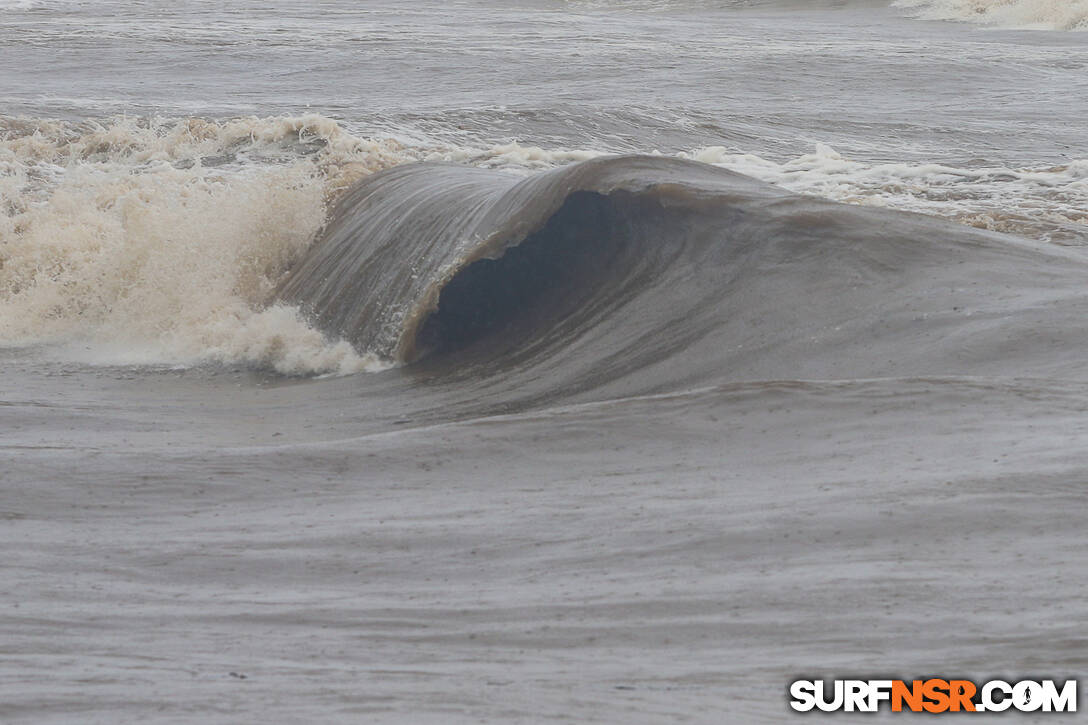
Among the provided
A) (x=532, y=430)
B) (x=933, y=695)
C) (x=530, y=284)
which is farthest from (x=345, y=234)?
(x=933, y=695)

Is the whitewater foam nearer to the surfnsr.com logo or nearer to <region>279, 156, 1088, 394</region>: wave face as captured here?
<region>279, 156, 1088, 394</region>: wave face

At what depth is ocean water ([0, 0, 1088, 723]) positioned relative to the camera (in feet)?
10.5

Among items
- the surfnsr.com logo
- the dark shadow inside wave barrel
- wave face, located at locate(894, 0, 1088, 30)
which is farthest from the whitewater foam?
wave face, located at locate(894, 0, 1088, 30)

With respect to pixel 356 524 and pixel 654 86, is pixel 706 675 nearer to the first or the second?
pixel 356 524

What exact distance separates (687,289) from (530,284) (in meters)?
0.96

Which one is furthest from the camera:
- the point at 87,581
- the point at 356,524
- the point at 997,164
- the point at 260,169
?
the point at 260,169

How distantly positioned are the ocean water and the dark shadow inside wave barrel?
0.06 ft

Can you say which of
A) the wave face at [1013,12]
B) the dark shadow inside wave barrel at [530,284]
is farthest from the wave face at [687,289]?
the wave face at [1013,12]

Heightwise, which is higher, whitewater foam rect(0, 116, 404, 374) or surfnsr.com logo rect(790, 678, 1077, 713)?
surfnsr.com logo rect(790, 678, 1077, 713)

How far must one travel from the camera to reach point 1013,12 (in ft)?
102

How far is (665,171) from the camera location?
291 inches

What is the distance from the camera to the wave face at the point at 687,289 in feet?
18.8

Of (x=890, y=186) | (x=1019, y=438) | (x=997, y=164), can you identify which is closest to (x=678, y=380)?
(x=1019, y=438)

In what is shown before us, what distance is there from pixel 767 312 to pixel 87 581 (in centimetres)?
340
